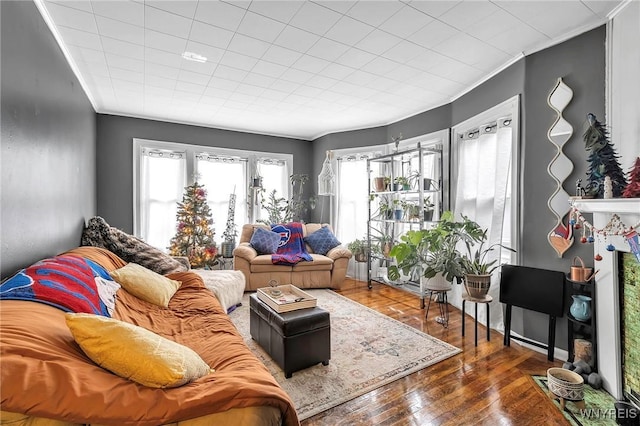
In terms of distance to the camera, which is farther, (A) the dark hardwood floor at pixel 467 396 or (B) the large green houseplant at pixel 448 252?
(B) the large green houseplant at pixel 448 252

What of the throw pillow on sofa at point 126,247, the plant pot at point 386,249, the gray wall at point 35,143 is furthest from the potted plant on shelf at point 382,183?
the gray wall at point 35,143

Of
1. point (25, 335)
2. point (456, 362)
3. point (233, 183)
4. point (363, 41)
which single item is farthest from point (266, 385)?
point (233, 183)

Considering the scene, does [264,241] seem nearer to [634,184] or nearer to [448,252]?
[448,252]

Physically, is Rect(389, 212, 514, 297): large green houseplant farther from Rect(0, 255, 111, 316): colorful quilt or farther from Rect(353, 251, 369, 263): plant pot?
Rect(0, 255, 111, 316): colorful quilt

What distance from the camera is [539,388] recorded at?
215 cm

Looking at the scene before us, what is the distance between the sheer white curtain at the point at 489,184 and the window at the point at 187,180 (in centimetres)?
342

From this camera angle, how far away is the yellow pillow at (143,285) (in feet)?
7.86

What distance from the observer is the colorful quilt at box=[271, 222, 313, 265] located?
4711 millimetres

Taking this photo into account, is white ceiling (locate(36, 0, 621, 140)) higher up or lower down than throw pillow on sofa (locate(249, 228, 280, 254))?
higher up

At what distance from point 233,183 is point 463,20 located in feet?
14.2

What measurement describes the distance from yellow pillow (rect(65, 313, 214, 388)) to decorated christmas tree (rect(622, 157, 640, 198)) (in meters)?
2.54

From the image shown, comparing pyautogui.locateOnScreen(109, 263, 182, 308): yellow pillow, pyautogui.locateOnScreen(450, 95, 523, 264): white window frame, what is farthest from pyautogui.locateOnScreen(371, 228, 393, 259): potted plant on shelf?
pyautogui.locateOnScreen(109, 263, 182, 308): yellow pillow

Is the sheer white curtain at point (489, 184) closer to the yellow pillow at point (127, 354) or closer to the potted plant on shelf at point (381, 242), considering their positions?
the potted plant on shelf at point (381, 242)

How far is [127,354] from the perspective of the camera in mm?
1122
